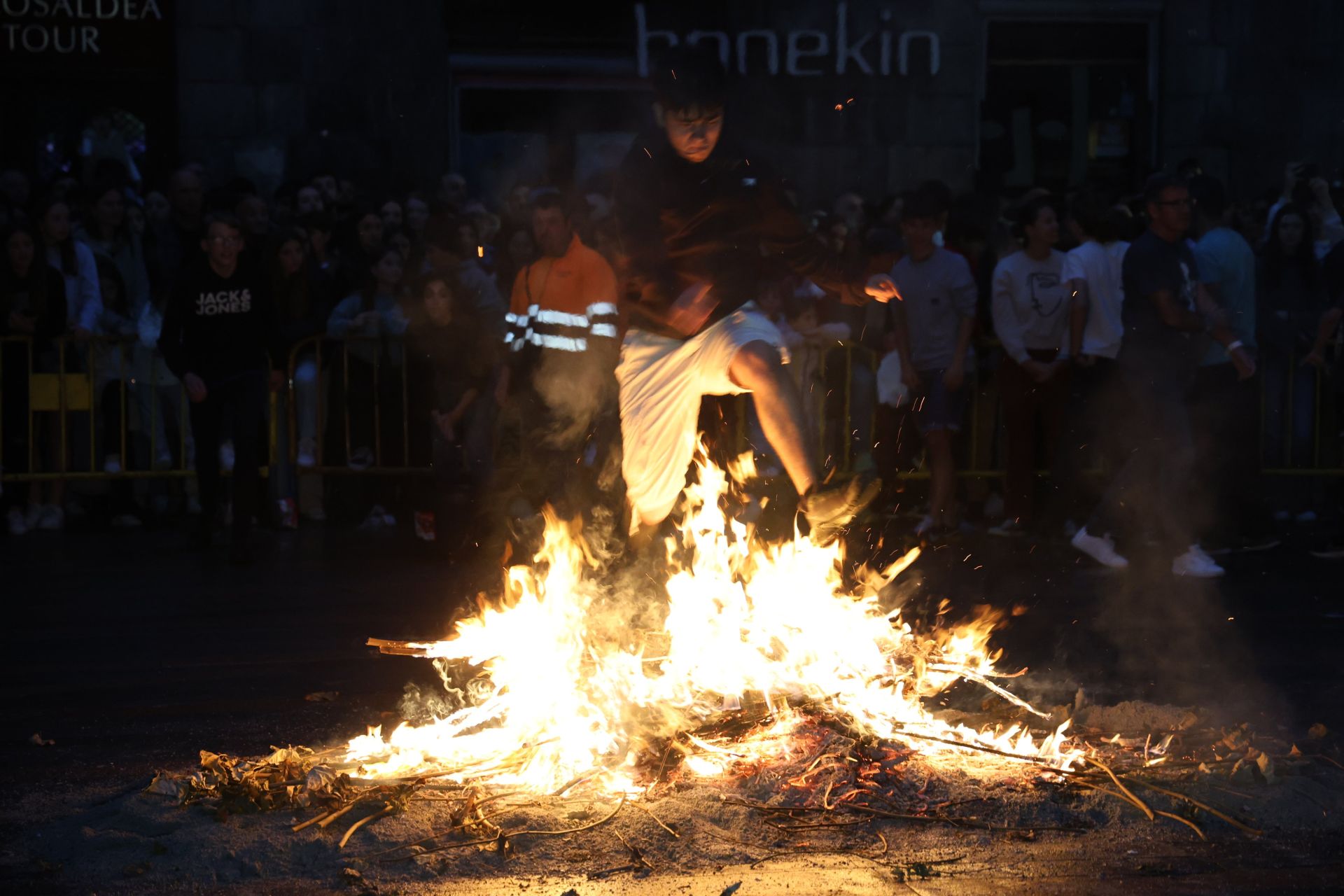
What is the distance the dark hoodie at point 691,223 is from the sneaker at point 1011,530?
4729mm

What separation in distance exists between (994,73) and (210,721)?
578 inches

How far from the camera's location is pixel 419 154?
16.8 m

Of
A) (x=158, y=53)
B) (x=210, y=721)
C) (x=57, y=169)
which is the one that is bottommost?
(x=210, y=721)

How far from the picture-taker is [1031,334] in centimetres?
1004

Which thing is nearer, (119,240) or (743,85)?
(119,240)

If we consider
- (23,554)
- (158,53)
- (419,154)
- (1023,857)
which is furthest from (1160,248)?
(158,53)

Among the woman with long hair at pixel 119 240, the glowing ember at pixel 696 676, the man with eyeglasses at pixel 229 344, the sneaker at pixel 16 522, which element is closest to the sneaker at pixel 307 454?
the man with eyeglasses at pixel 229 344

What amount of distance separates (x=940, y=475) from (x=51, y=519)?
6.18m

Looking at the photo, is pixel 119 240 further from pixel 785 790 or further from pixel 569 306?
pixel 785 790

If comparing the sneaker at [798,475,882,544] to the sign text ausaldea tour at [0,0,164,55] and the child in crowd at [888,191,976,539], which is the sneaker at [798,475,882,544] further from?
the sign text ausaldea tour at [0,0,164,55]

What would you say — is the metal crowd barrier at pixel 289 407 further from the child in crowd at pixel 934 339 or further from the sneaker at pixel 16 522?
the child in crowd at pixel 934 339

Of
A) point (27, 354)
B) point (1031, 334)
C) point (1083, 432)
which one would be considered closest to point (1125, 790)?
point (1083, 432)

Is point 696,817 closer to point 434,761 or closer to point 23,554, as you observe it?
point 434,761

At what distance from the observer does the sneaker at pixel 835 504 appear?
5723 millimetres
